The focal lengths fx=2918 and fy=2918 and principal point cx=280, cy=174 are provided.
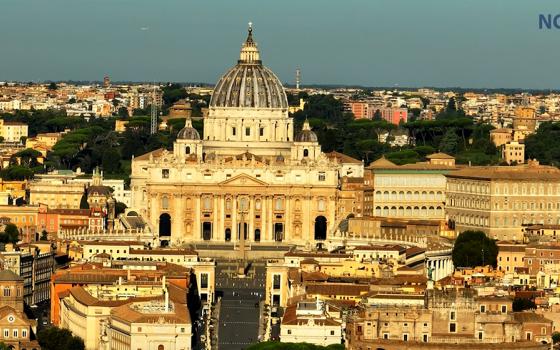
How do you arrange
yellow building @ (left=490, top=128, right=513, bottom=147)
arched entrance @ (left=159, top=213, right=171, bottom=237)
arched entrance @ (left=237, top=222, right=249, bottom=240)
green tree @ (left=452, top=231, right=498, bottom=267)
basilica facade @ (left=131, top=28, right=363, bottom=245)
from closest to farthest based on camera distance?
green tree @ (left=452, top=231, right=498, bottom=267) < arched entrance @ (left=237, top=222, right=249, bottom=240) < basilica facade @ (left=131, top=28, right=363, bottom=245) < arched entrance @ (left=159, top=213, right=171, bottom=237) < yellow building @ (left=490, top=128, right=513, bottom=147)

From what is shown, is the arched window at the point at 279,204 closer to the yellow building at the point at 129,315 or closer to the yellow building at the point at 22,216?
the yellow building at the point at 22,216

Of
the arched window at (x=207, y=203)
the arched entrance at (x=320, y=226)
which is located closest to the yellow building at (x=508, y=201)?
the arched entrance at (x=320, y=226)

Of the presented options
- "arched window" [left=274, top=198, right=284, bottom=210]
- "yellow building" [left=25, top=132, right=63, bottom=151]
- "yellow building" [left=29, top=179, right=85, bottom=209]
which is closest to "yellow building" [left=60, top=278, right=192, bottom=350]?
"arched window" [left=274, top=198, right=284, bottom=210]

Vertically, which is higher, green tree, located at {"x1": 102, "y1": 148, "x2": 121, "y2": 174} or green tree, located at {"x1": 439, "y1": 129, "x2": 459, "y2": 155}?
green tree, located at {"x1": 439, "y1": 129, "x2": 459, "y2": 155}

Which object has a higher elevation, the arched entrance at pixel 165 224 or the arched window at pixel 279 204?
the arched window at pixel 279 204

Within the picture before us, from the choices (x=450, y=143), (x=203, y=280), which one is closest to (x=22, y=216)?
(x=203, y=280)

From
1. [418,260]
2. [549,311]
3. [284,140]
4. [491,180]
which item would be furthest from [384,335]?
[284,140]

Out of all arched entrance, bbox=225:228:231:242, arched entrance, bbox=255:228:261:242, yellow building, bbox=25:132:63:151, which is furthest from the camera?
yellow building, bbox=25:132:63:151

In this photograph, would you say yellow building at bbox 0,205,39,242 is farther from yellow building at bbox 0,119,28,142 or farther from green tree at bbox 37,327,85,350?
yellow building at bbox 0,119,28,142
